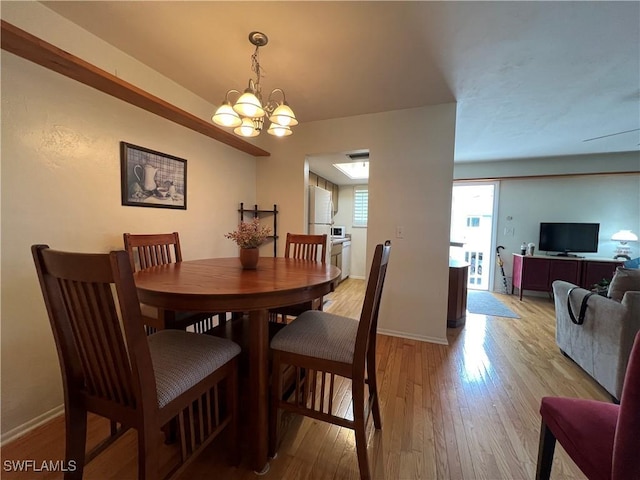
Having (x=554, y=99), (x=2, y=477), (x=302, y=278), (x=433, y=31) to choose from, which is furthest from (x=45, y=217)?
(x=554, y=99)

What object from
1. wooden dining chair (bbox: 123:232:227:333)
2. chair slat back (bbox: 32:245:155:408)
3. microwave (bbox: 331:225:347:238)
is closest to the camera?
chair slat back (bbox: 32:245:155:408)

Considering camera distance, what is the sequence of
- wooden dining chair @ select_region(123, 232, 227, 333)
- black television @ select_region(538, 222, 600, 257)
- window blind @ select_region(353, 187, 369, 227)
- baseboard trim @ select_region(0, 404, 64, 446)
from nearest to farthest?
baseboard trim @ select_region(0, 404, 64, 446) < wooden dining chair @ select_region(123, 232, 227, 333) < black television @ select_region(538, 222, 600, 257) < window blind @ select_region(353, 187, 369, 227)

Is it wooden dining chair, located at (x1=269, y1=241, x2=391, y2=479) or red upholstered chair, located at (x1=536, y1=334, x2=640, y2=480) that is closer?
red upholstered chair, located at (x1=536, y1=334, x2=640, y2=480)

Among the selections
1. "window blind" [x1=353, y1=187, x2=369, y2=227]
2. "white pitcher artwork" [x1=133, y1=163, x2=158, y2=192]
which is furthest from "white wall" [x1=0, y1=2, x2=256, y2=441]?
"window blind" [x1=353, y1=187, x2=369, y2=227]

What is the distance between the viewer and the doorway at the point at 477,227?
4559 mm

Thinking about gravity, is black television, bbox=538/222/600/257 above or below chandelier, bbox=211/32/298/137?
below

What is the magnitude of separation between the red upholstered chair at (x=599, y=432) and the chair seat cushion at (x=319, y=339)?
2.45ft

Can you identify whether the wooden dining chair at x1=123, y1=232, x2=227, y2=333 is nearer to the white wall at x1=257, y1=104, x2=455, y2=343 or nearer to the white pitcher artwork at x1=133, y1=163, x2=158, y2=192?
the white pitcher artwork at x1=133, y1=163, x2=158, y2=192

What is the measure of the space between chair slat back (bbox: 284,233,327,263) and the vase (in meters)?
0.69

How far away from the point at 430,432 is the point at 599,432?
0.81 metres

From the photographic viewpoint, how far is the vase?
1524 millimetres

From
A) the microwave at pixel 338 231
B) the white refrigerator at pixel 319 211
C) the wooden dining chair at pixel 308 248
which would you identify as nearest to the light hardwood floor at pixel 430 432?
the wooden dining chair at pixel 308 248

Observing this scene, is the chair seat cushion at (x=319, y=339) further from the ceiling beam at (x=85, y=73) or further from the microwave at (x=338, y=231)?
the microwave at (x=338, y=231)
